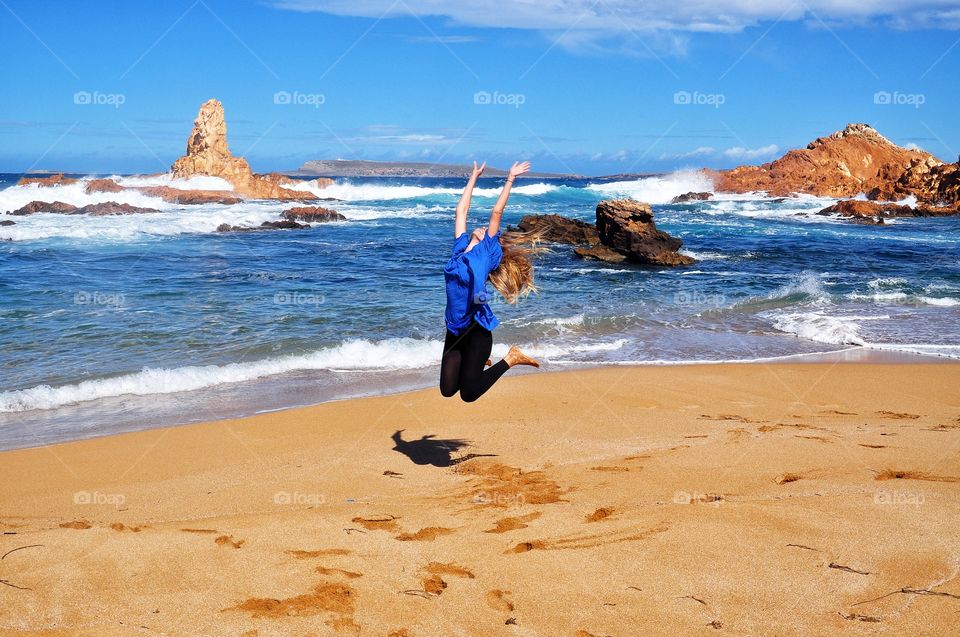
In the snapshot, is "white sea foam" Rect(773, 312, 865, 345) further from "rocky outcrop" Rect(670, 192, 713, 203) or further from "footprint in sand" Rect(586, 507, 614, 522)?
"rocky outcrop" Rect(670, 192, 713, 203)

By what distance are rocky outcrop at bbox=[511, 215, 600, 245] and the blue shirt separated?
21733 mm

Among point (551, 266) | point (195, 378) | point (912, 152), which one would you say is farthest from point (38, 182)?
point (912, 152)

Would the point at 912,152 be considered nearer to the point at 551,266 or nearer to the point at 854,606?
the point at 551,266

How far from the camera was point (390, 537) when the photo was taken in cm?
450

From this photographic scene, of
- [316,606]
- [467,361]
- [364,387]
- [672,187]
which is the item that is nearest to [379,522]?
[316,606]

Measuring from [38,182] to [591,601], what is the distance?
175ft

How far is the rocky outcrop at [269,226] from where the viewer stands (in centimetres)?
3325

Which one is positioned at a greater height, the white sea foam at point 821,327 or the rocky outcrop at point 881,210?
the rocky outcrop at point 881,210

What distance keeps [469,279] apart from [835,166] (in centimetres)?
6605

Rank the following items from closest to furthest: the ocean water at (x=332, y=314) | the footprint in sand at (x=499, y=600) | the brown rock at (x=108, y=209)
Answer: the footprint in sand at (x=499, y=600)
the ocean water at (x=332, y=314)
the brown rock at (x=108, y=209)

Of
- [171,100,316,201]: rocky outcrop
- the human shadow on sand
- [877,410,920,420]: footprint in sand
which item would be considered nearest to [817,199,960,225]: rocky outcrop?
[171,100,316,201]: rocky outcrop

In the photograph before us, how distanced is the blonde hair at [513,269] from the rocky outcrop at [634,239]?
18.5 metres

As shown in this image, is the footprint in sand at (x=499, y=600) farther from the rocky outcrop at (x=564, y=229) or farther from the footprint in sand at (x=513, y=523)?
the rocky outcrop at (x=564, y=229)

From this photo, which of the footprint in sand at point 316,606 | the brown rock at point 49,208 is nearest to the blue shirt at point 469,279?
the footprint in sand at point 316,606
